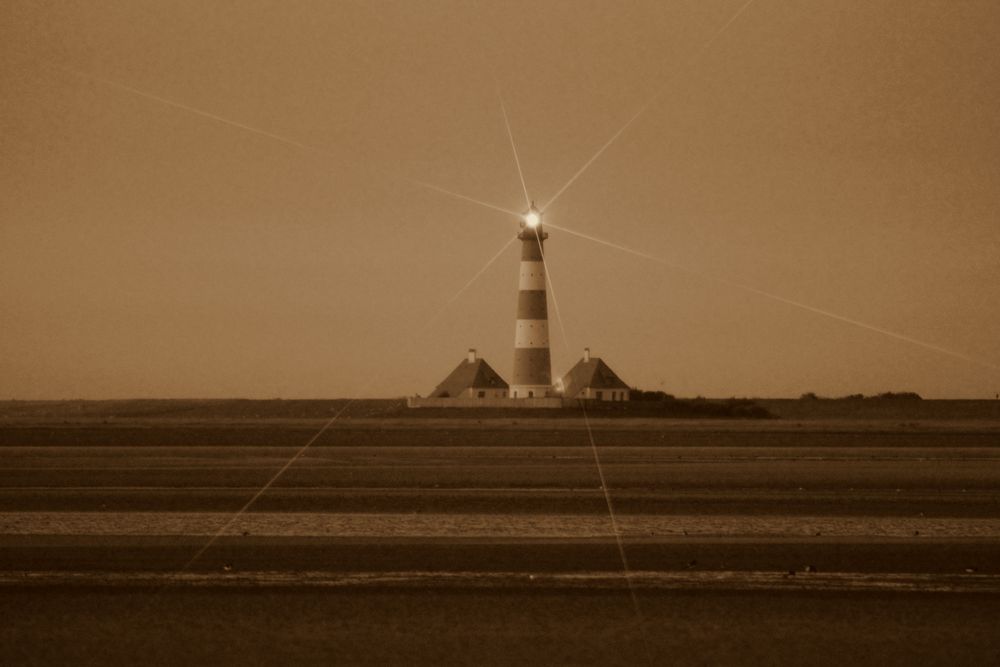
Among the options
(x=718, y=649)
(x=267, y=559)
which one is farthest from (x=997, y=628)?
(x=267, y=559)

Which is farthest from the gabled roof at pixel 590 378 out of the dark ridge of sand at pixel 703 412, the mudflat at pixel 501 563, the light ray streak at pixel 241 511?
the mudflat at pixel 501 563

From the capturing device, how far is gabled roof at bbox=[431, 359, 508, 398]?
243 feet

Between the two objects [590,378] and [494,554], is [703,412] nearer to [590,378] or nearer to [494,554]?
[590,378]

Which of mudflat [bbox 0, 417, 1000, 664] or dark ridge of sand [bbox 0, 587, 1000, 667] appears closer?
dark ridge of sand [bbox 0, 587, 1000, 667]

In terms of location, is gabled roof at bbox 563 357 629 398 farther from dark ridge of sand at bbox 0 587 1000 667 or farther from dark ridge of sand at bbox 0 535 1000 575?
dark ridge of sand at bbox 0 587 1000 667

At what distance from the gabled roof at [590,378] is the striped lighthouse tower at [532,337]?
25.4 ft

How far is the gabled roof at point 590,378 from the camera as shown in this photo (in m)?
75.2

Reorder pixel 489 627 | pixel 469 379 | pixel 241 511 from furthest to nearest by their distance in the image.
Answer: pixel 469 379 < pixel 241 511 < pixel 489 627

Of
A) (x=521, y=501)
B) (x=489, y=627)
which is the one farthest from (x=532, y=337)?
(x=489, y=627)

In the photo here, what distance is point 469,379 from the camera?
243ft

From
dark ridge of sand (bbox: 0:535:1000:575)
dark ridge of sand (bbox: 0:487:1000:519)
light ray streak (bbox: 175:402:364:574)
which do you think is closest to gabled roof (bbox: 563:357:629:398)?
light ray streak (bbox: 175:402:364:574)

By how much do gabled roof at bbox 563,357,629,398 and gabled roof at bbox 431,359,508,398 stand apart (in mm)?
4158

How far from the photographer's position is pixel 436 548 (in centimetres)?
1477

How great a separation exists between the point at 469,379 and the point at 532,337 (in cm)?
863
